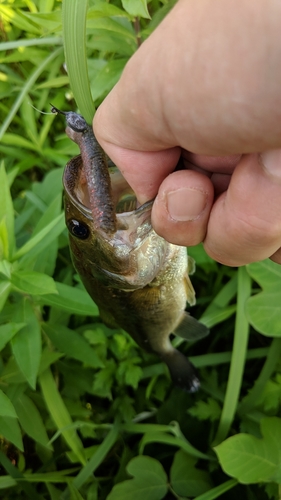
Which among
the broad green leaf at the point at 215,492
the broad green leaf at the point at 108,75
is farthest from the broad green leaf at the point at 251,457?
the broad green leaf at the point at 108,75

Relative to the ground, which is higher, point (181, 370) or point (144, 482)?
point (181, 370)

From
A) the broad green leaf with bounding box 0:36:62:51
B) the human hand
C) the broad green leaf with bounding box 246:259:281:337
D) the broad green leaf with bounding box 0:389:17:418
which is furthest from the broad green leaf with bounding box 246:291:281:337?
the broad green leaf with bounding box 0:36:62:51

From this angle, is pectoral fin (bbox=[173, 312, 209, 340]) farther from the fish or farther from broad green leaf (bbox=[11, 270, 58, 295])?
broad green leaf (bbox=[11, 270, 58, 295])

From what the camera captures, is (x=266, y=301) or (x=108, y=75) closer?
(x=108, y=75)

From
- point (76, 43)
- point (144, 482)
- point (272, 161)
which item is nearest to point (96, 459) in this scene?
point (144, 482)

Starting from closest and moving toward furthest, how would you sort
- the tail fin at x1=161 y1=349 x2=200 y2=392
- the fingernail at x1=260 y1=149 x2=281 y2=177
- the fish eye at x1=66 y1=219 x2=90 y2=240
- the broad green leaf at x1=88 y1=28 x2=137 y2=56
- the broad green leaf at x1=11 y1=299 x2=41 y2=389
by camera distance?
the fingernail at x1=260 y1=149 x2=281 y2=177
the fish eye at x1=66 y1=219 x2=90 y2=240
the broad green leaf at x1=11 y1=299 x2=41 y2=389
the broad green leaf at x1=88 y1=28 x2=137 y2=56
the tail fin at x1=161 y1=349 x2=200 y2=392

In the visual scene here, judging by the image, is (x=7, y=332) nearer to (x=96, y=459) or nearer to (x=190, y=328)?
(x=190, y=328)

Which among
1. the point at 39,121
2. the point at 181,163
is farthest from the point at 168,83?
the point at 39,121

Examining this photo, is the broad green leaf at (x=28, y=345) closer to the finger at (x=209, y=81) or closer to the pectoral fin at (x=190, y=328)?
the pectoral fin at (x=190, y=328)
